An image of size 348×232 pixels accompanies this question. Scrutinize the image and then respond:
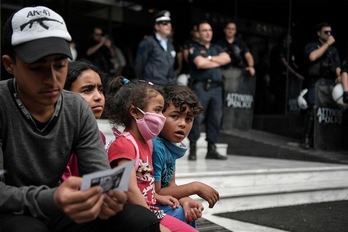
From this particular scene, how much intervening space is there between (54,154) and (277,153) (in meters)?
5.54

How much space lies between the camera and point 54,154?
1.63 metres

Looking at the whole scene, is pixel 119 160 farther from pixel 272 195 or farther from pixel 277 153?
pixel 277 153

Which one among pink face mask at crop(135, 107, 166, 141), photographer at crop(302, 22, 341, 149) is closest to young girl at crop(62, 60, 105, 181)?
pink face mask at crop(135, 107, 166, 141)

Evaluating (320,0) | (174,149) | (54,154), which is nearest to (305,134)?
(320,0)

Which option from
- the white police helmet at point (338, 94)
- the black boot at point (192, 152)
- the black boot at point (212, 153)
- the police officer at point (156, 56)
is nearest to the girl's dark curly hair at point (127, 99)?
the police officer at point (156, 56)

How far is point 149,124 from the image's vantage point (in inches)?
85.7

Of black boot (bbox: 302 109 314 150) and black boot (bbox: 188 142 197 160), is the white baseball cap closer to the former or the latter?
black boot (bbox: 188 142 197 160)

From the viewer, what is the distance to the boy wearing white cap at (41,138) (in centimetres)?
146

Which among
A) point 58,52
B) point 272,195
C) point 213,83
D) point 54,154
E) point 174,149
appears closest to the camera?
point 58,52

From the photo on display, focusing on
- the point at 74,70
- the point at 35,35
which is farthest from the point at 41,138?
the point at 74,70

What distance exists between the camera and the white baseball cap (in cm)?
149

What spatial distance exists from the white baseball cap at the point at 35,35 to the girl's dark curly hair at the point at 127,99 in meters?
0.69

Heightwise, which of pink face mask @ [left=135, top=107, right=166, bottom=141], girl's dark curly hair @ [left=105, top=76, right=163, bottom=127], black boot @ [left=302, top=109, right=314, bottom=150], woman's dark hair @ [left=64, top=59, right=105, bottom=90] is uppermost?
woman's dark hair @ [left=64, top=59, right=105, bottom=90]

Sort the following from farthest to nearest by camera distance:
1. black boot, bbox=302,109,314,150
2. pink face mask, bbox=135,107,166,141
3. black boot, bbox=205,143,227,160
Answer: black boot, bbox=302,109,314,150, black boot, bbox=205,143,227,160, pink face mask, bbox=135,107,166,141
